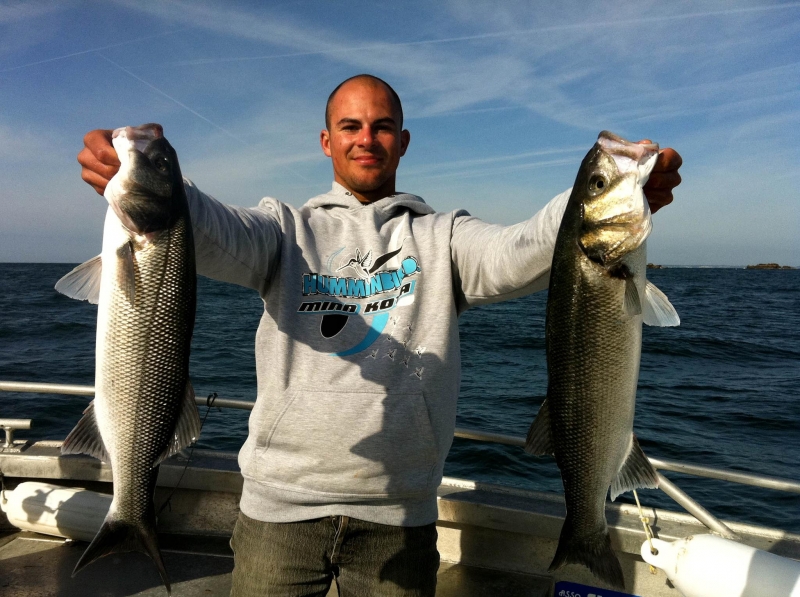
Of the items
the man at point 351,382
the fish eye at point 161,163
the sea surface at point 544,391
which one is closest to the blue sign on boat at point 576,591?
the man at point 351,382

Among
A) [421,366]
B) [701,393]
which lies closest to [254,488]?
[421,366]

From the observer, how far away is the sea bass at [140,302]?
6.85 feet

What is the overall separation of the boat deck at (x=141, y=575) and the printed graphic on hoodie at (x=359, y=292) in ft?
7.95

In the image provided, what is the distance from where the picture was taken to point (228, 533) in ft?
15.4

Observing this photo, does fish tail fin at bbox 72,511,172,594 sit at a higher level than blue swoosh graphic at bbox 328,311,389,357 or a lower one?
lower

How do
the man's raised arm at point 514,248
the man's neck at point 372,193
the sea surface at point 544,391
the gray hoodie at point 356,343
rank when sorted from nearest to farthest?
the man's raised arm at point 514,248, the gray hoodie at point 356,343, the man's neck at point 372,193, the sea surface at point 544,391

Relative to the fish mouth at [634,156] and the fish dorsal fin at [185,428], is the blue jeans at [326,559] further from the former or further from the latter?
the fish mouth at [634,156]

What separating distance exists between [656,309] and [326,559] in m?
1.79

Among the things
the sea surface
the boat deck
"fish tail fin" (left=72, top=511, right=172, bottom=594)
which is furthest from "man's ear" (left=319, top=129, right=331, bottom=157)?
the sea surface

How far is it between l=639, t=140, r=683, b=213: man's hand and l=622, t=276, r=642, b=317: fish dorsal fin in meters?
0.35

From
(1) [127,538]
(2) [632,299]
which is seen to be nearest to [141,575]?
(1) [127,538]

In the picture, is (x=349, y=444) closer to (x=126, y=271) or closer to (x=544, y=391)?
(x=126, y=271)

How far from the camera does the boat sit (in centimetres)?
384

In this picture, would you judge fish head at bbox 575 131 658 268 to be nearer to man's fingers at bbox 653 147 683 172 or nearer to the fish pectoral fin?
man's fingers at bbox 653 147 683 172
